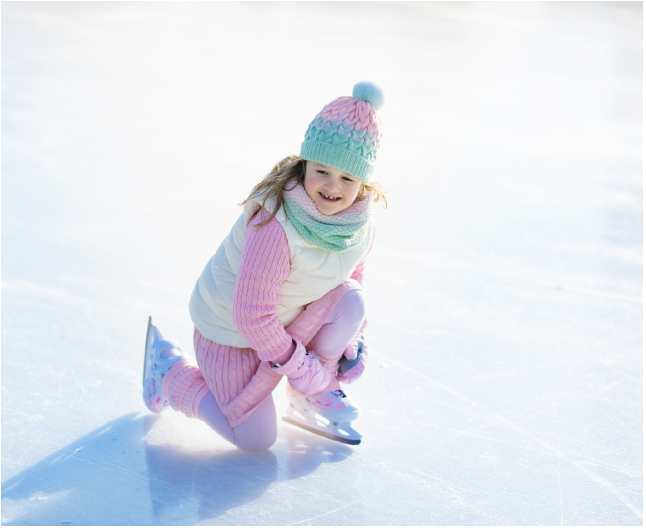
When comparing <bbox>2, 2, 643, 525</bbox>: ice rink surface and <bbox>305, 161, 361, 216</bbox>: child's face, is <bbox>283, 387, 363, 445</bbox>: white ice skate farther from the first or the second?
<bbox>305, 161, 361, 216</bbox>: child's face

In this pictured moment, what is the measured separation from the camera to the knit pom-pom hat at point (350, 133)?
164 centimetres

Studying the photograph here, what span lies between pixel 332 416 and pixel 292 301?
1.09ft

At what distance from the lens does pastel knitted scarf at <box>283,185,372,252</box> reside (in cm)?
167

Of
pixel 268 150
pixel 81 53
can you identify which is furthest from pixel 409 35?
pixel 268 150

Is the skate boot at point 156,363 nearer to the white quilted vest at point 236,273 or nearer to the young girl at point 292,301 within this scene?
the young girl at point 292,301

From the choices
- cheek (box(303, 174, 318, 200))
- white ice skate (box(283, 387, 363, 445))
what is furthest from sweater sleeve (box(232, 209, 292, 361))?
white ice skate (box(283, 387, 363, 445))

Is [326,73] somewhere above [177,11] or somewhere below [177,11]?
below

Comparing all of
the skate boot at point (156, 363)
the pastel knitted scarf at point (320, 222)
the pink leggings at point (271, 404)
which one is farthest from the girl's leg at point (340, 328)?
the skate boot at point (156, 363)

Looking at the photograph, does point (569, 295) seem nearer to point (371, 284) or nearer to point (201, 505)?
point (371, 284)

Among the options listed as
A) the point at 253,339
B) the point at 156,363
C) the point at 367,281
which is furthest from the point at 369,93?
the point at 367,281

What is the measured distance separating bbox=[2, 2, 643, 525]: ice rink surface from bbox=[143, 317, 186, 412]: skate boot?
0.17ft

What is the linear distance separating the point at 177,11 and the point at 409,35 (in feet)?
8.68

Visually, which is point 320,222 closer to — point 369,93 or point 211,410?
point 369,93

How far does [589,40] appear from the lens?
319 inches
